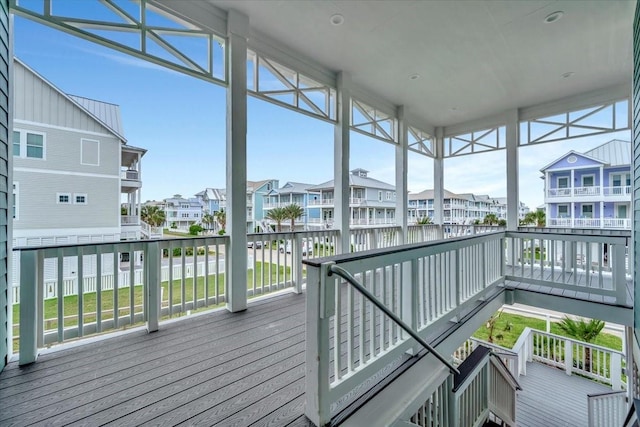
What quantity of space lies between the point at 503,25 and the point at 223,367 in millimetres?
5006

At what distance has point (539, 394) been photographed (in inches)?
217

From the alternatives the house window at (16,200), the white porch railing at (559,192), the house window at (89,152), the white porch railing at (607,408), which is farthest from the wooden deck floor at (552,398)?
the house window at (16,200)

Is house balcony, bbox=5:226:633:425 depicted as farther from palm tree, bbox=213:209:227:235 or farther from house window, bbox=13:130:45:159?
house window, bbox=13:130:45:159

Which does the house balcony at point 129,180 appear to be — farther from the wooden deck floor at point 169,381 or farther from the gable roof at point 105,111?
the wooden deck floor at point 169,381

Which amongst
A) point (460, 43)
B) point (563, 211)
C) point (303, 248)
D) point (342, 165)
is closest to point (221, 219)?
point (303, 248)

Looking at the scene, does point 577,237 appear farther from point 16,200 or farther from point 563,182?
point 16,200

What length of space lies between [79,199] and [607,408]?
24.9 ft

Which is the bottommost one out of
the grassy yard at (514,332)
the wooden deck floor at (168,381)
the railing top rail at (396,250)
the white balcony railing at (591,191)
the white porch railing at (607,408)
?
the grassy yard at (514,332)

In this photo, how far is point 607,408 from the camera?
4.23 meters

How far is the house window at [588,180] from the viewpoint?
6687 millimetres

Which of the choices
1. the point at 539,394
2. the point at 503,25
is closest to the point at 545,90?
the point at 503,25

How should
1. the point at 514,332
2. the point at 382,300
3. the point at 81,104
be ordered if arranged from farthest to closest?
the point at 514,332 → the point at 81,104 → the point at 382,300

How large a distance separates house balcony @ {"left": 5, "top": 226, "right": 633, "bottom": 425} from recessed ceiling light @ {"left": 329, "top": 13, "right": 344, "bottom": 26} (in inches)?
113

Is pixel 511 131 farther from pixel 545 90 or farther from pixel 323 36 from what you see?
pixel 323 36
